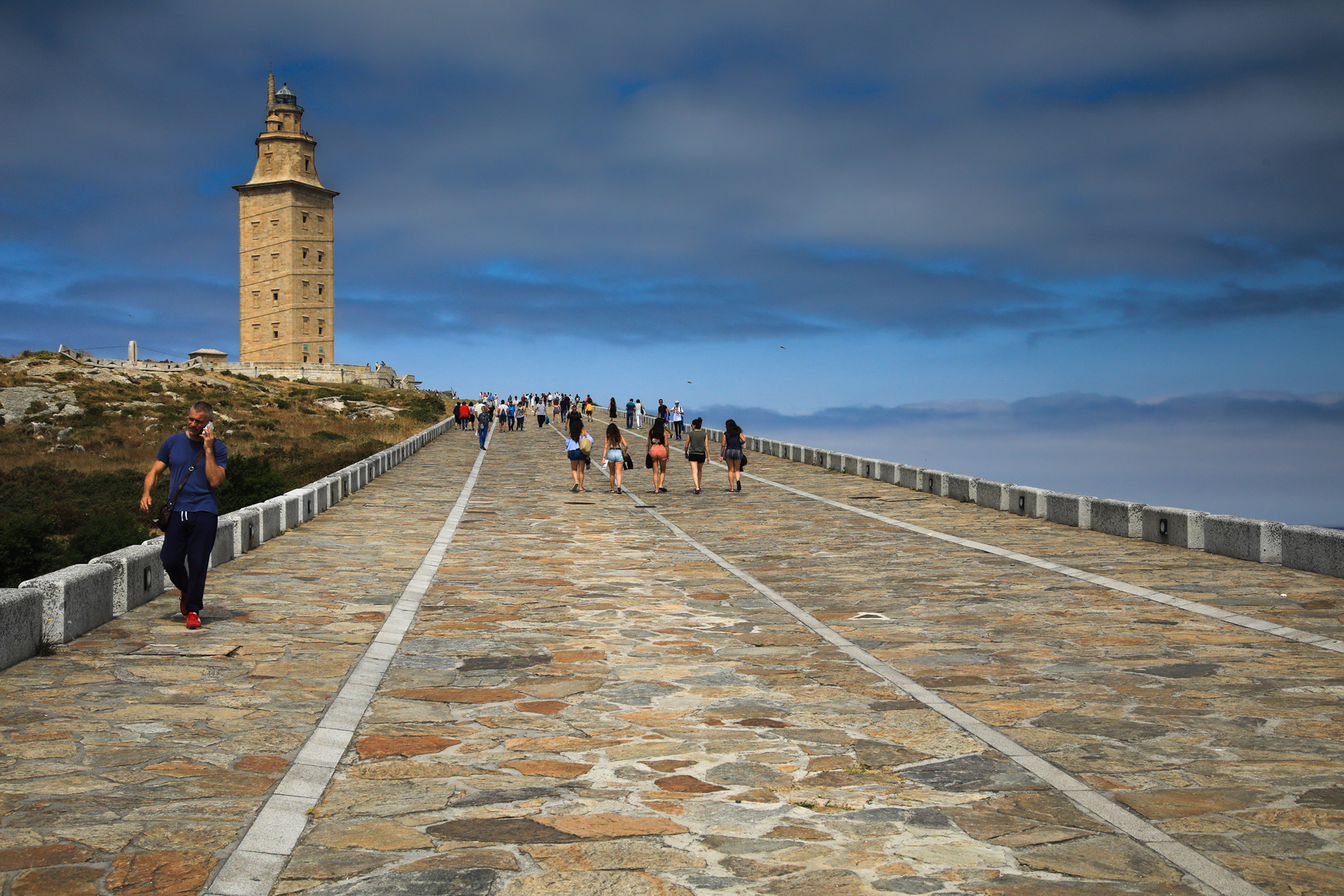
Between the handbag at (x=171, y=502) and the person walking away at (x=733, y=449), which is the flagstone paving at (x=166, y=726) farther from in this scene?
the person walking away at (x=733, y=449)

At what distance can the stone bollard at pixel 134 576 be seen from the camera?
9555mm

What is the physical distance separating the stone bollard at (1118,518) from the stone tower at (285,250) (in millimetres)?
101416

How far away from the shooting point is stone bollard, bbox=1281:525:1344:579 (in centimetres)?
1179

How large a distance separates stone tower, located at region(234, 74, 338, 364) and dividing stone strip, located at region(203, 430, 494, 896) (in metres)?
105

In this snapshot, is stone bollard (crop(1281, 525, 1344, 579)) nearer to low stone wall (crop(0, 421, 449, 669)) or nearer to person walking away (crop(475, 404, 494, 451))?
low stone wall (crop(0, 421, 449, 669))

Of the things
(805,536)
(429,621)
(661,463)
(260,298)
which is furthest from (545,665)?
(260,298)

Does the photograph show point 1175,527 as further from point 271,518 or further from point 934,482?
point 271,518

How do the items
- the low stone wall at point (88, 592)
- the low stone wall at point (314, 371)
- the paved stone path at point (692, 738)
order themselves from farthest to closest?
the low stone wall at point (314, 371) → the low stone wall at point (88, 592) → the paved stone path at point (692, 738)

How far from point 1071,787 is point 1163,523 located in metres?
11.2

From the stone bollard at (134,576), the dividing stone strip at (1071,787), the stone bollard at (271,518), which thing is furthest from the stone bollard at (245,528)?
the dividing stone strip at (1071,787)

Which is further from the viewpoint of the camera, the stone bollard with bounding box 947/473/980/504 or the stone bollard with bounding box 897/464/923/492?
the stone bollard with bounding box 897/464/923/492

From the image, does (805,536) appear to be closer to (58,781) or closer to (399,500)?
(399,500)

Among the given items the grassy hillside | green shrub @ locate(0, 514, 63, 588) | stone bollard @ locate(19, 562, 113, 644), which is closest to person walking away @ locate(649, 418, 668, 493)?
the grassy hillside

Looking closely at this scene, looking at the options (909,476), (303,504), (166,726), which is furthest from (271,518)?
(909,476)
